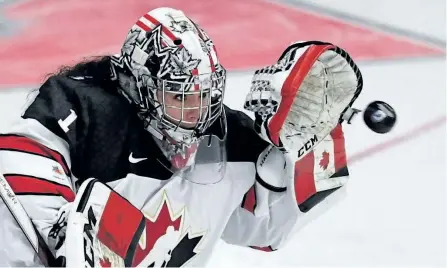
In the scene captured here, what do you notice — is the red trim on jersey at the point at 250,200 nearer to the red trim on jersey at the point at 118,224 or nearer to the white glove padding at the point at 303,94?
the white glove padding at the point at 303,94

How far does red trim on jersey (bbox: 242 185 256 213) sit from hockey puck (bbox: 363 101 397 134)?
0.25 m

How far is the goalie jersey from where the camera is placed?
4.57 feet

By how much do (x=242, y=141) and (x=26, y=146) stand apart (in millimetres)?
421

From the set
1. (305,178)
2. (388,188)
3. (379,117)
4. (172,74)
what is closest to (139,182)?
(172,74)

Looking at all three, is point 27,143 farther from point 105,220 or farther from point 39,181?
point 105,220

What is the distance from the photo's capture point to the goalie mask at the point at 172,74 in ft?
4.97

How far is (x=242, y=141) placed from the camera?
5.52ft

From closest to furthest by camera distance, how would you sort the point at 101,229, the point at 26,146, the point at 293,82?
the point at 101,229, the point at 26,146, the point at 293,82

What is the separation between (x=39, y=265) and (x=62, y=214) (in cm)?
9

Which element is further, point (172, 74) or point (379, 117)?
point (379, 117)

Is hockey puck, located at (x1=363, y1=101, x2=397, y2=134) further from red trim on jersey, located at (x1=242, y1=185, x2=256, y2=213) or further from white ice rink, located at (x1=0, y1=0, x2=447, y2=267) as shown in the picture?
white ice rink, located at (x1=0, y1=0, x2=447, y2=267)

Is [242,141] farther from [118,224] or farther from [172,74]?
[118,224]

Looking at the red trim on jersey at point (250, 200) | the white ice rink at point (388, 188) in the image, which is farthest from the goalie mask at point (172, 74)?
the white ice rink at point (388, 188)

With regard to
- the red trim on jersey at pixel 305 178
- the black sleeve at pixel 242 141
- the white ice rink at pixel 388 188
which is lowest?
the white ice rink at pixel 388 188
